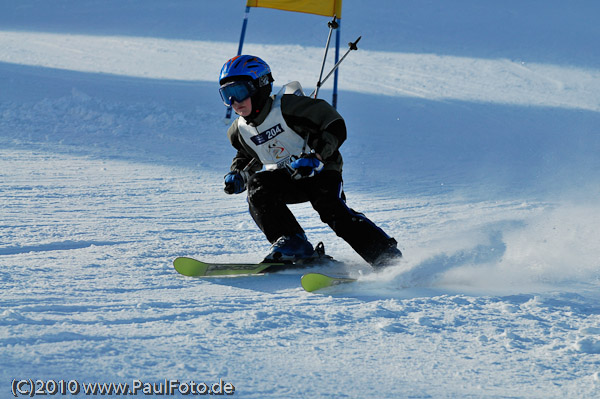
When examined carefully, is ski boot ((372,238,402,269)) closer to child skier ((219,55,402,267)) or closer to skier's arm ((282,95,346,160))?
child skier ((219,55,402,267))

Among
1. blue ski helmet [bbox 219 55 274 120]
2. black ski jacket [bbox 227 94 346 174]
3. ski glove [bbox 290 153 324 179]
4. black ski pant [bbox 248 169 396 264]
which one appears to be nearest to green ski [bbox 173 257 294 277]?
black ski pant [bbox 248 169 396 264]

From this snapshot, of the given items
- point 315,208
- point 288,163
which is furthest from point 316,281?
point 288,163

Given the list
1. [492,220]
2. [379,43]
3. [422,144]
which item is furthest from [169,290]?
[379,43]

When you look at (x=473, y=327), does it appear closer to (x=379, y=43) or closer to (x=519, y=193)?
(x=519, y=193)

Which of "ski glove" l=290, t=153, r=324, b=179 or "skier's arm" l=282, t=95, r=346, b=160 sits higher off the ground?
"skier's arm" l=282, t=95, r=346, b=160

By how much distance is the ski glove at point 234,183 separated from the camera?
4.31 m

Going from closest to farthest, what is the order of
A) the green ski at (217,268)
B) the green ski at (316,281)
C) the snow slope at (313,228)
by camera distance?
the snow slope at (313,228) → the green ski at (316,281) → the green ski at (217,268)

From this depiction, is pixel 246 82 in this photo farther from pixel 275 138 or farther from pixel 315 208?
pixel 315 208

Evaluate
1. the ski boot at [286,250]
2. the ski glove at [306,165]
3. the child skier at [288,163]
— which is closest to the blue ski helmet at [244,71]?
the child skier at [288,163]

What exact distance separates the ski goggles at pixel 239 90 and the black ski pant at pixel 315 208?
1.50 ft

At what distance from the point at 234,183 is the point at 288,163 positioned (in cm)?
33

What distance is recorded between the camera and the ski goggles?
4.12 meters

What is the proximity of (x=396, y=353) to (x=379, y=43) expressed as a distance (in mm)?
14978

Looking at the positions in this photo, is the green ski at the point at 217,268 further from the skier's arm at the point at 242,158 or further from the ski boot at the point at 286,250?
the skier's arm at the point at 242,158
